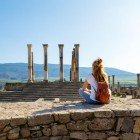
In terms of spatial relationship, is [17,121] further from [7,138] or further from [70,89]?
[70,89]

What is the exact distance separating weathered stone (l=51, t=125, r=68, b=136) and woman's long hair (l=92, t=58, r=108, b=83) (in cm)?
234

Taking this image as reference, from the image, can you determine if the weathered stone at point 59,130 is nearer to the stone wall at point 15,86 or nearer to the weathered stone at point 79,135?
the weathered stone at point 79,135

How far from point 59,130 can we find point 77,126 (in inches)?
16.6

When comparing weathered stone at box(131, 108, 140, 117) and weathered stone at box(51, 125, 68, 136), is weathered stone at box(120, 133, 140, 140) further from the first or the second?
weathered stone at box(51, 125, 68, 136)

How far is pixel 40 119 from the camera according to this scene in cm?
888

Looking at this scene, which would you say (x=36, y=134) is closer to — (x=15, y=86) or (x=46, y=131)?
(x=46, y=131)

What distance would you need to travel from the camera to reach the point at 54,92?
111 feet

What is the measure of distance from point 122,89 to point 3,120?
1608 inches

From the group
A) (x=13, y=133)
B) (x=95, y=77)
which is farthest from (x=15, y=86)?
(x=13, y=133)

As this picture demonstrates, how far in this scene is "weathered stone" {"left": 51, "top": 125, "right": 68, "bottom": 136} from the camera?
→ 898 cm

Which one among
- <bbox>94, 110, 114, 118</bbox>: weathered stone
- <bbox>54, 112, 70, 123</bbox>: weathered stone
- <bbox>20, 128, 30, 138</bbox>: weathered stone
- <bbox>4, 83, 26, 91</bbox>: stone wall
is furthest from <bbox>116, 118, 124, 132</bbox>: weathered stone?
<bbox>4, 83, 26, 91</bbox>: stone wall

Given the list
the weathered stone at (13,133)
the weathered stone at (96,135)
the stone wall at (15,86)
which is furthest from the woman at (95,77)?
the stone wall at (15,86)

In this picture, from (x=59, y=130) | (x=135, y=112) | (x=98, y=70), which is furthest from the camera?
(x=98, y=70)

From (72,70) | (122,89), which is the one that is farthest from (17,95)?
(122,89)
